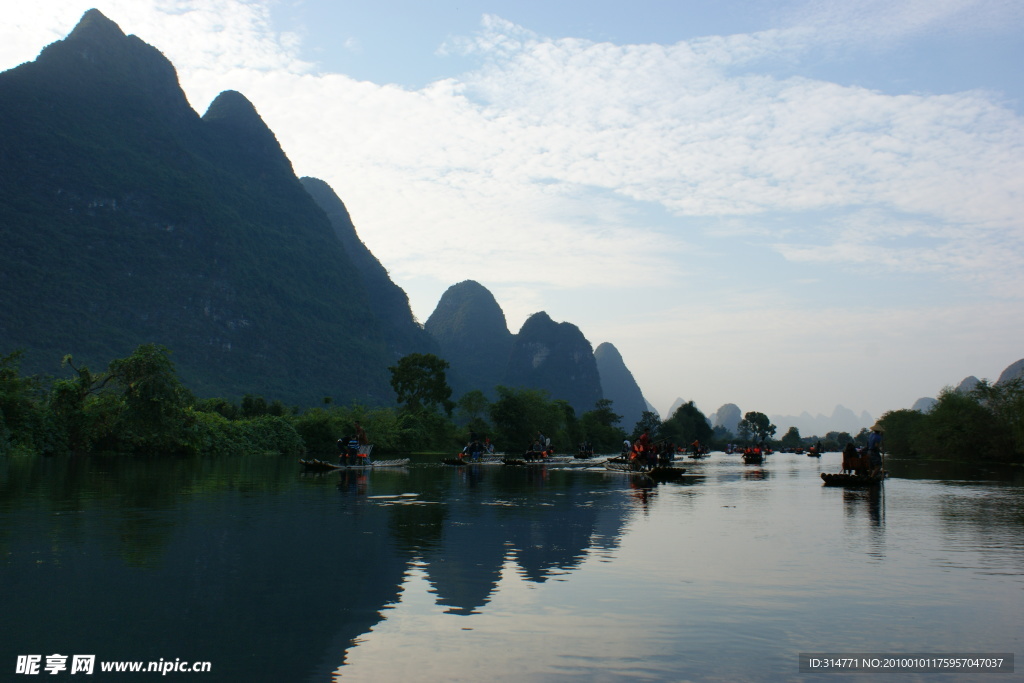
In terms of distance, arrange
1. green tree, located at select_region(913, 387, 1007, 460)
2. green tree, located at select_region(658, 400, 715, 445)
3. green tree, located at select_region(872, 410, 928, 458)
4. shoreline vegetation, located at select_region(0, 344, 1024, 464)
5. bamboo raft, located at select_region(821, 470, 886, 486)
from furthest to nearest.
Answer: green tree, located at select_region(658, 400, 715, 445)
green tree, located at select_region(872, 410, 928, 458)
green tree, located at select_region(913, 387, 1007, 460)
shoreline vegetation, located at select_region(0, 344, 1024, 464)
bamboo raft, located at select_region(821, 470, 886, 486)

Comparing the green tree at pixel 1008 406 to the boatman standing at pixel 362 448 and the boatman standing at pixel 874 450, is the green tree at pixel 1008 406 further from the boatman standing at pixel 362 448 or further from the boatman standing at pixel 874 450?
the boatman standing at pixel 362 448

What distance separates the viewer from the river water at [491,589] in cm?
766

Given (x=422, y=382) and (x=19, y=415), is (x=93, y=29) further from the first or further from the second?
(x=19, y=415)

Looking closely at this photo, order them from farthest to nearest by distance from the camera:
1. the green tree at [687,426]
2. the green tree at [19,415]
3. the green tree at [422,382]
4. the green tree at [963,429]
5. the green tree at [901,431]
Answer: the green tree at [687,426] < the green tree at [901,431] < the green tree at [422,382] < the green tree at [963,429] < the green tree at [19,415]

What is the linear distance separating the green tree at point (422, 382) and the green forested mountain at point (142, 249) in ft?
139

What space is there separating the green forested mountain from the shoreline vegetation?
151 feet

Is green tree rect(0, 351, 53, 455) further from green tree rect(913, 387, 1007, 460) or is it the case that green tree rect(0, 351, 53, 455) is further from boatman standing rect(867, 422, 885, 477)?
green tree rect(913, 387, 1007, 460)

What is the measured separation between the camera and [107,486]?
86.6 ft

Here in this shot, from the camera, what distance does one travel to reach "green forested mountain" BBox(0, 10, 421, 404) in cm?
12294

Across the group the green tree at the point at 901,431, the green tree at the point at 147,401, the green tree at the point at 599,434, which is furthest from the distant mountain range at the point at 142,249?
the green tree at the point at 901,431

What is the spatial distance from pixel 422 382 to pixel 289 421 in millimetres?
22122

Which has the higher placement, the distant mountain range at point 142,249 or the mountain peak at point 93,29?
the mountain peak at point 93,29

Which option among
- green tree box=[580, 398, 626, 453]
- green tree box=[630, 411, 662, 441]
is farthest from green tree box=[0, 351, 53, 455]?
green tree box=[630, 411, 662, 441]

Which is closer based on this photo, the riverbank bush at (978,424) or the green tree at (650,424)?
the riverbank bush at (978,424)
